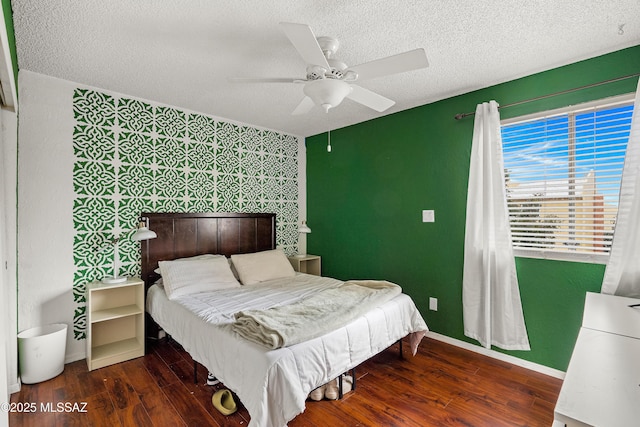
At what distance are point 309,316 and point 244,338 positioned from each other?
0.45 m

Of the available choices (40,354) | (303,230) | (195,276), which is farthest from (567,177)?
(40,354)

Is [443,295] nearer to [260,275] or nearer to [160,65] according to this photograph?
[260,275]

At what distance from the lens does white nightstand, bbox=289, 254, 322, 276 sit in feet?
13.6

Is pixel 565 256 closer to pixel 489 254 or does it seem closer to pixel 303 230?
pixel 489 254

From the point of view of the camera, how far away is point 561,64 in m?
2.34

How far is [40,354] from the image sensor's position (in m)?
2.27

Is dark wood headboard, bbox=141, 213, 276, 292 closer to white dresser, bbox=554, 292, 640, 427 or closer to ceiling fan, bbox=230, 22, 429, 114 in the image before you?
ceiling fan, bbox=230, 22, 429, 114

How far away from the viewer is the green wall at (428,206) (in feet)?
7.63

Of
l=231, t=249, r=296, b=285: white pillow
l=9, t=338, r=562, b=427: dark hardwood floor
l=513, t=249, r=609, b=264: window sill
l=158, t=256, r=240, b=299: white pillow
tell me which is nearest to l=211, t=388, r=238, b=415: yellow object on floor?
l=9, t=338, r=562, b=427: dark hardwood floor

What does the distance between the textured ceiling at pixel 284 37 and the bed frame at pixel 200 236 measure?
1.34 meters

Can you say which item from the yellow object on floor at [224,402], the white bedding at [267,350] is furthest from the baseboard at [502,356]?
the yellow object on floor at [224,402]

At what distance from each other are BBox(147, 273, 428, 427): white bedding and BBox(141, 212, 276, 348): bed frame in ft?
1.08

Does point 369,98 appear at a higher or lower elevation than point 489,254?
higher

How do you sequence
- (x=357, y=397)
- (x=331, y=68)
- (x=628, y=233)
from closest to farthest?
(x=331, y=68) < (x=628, y=233) < (x=357, y=397)
